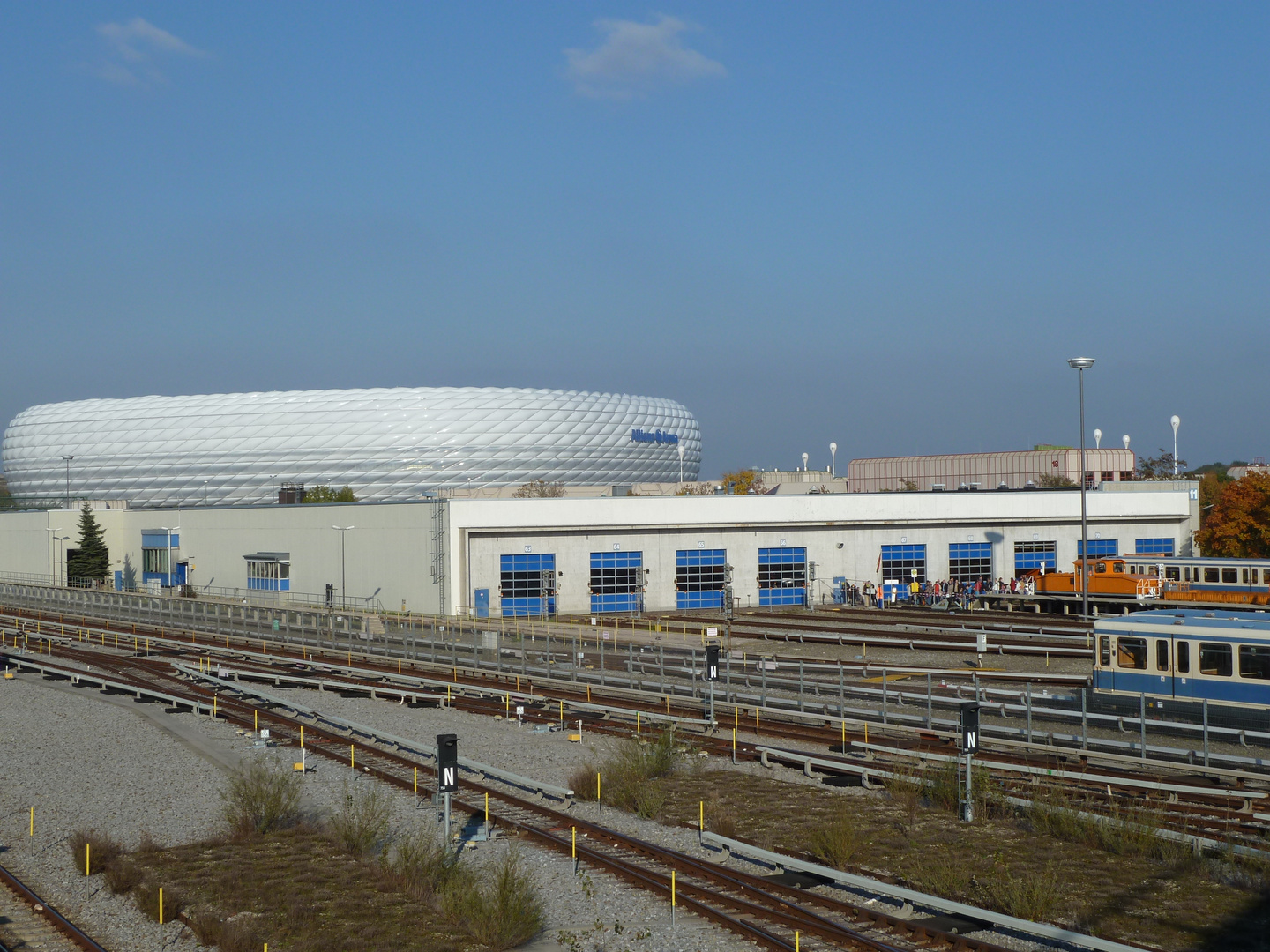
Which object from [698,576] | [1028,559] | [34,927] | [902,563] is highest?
[1028,559]

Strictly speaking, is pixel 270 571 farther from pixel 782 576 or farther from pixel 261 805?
pixel 261 805

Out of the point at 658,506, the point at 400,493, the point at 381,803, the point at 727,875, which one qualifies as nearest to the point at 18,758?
the point at 381,803

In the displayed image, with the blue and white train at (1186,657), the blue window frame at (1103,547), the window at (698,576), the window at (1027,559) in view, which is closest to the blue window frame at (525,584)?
the window at (698,576)

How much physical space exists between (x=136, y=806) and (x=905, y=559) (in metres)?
48.7

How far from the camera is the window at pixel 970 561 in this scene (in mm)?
63875

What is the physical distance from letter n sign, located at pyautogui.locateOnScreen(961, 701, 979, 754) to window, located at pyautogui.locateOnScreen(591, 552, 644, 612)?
134ft

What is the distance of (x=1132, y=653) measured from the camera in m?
24.6

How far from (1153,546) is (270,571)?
47604mm

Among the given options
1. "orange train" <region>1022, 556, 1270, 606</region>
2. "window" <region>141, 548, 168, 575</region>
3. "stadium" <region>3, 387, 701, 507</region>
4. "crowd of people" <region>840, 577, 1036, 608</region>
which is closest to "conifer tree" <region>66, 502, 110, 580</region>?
"window" <region>141, 548, 168, 575</region>

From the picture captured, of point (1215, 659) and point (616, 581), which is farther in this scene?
point (616, 581)

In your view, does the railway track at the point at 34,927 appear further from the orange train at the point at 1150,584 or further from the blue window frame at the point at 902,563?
the blue window frame at the point at 902,563

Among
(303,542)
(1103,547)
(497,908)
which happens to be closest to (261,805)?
(497,908)

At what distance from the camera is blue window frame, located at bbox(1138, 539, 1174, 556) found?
216 ft

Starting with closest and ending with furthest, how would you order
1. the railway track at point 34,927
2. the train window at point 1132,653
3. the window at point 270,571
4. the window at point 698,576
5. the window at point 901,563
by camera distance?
the railway track at point 34,927 → the train window at point 1132,653 → the window at point 698,576 → the window at point 901,563 → the window at point 270,571
